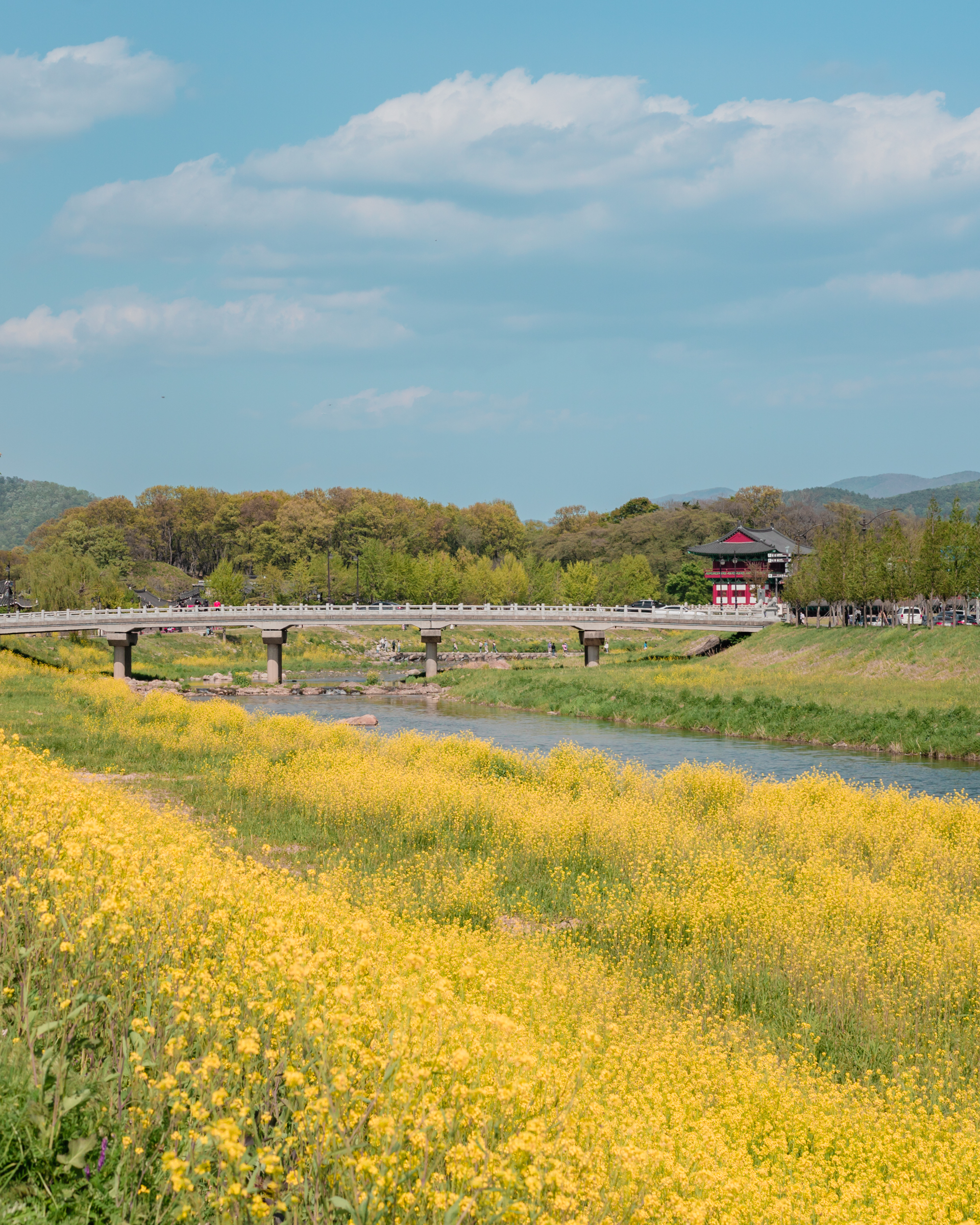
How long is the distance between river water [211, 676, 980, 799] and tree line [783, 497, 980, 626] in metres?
27.1

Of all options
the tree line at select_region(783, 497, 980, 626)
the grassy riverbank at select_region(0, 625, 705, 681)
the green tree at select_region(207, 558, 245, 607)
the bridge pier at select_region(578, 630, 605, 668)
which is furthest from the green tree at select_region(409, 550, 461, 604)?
the tree line at select_region(783, 497, 980, 626)

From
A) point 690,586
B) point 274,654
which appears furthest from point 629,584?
point 274,654

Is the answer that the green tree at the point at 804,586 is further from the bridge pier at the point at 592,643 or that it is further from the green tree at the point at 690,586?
the green tree at the point at 690,586

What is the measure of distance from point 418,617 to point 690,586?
1722 inches

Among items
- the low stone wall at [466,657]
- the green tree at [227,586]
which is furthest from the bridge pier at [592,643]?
the green tree at [227,586]

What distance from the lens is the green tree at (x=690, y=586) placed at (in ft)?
352

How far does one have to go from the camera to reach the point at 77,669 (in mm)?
68188

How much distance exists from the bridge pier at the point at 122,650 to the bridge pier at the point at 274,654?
9368 millimetres

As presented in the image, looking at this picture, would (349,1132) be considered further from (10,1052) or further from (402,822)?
(402,822)

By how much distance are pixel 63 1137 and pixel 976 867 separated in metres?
15.5

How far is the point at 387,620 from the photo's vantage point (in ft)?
245

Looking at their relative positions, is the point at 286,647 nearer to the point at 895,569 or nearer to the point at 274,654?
the point at 274,654

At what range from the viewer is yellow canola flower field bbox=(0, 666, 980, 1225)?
494 cm

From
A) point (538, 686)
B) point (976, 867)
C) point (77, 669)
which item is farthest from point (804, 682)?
point (77, 669)
